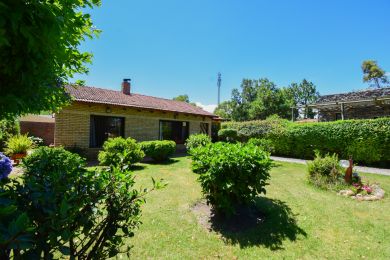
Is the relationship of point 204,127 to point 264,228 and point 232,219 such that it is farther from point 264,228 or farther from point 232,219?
point 264,228

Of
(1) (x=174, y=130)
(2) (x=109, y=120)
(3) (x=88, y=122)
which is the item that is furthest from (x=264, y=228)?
(1) (x=174, y=130)

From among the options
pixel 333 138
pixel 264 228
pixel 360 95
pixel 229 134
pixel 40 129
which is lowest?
pixel 264 228

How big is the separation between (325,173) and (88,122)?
12.6 meters

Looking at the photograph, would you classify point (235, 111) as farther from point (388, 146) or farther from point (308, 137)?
point (388, 146)

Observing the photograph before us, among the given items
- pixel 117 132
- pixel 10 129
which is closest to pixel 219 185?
pixel 117 132

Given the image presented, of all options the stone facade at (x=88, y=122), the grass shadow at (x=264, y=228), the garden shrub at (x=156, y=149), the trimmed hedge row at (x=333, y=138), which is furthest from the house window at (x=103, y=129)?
the grass shadow at (x=264, y=228)

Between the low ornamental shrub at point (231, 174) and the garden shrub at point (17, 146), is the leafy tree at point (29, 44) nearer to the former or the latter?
the low ornamental shrub at point (231, 174)

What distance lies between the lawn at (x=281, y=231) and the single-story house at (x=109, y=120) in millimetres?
8254

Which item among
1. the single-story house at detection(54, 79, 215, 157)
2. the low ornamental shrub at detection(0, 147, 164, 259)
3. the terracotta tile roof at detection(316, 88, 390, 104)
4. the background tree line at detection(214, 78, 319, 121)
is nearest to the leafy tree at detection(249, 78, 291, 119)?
the background tree line at detection(214, 78, 319, 121)

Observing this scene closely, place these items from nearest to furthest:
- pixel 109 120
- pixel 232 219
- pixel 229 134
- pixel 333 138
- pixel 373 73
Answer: pixel 232 219
pixel 333 138
pixel 109 120
pixel 229 134
pixel 373 73

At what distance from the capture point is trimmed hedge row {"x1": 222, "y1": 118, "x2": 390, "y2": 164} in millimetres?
12773

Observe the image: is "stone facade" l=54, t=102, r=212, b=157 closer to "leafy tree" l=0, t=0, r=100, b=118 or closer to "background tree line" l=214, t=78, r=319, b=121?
"leafy tree" l=0, t=0, r=100, b=118

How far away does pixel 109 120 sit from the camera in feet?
50.1

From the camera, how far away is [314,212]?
5883 millimetres
